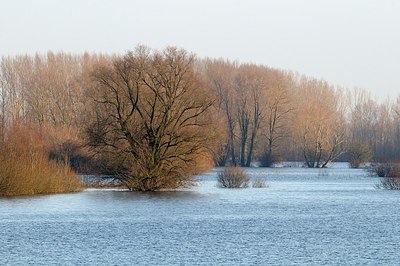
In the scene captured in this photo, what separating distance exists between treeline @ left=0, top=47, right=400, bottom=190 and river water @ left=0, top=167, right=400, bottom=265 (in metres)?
3.09

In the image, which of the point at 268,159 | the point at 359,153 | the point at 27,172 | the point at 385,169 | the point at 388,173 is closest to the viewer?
the point at 27,172

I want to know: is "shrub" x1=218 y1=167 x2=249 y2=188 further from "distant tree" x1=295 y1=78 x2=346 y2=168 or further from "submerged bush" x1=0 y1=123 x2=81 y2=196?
"distant tree" x1=295 y1=78 x2=346 y2=168

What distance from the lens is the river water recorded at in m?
22.1

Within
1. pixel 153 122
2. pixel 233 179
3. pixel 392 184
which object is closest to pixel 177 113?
pixel 153 122

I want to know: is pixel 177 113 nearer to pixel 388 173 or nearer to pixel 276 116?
pixel 388 173

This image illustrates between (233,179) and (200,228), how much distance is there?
23.9 metres

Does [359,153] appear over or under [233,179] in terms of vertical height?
over

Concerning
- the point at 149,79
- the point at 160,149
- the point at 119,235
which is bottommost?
the point at 119,235

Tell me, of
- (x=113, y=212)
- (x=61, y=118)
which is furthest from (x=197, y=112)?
(x=61, y=118)

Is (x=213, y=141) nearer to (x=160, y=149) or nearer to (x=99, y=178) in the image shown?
(x=160, y=149)

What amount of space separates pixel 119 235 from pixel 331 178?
42588mm

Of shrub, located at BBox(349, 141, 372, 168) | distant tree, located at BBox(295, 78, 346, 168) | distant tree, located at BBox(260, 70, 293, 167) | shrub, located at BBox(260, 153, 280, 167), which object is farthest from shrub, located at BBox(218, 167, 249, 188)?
shrub, located at BBox(349, 141, 372, 168)

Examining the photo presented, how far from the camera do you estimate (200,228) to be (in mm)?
29203

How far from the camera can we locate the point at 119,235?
88.6 ft
